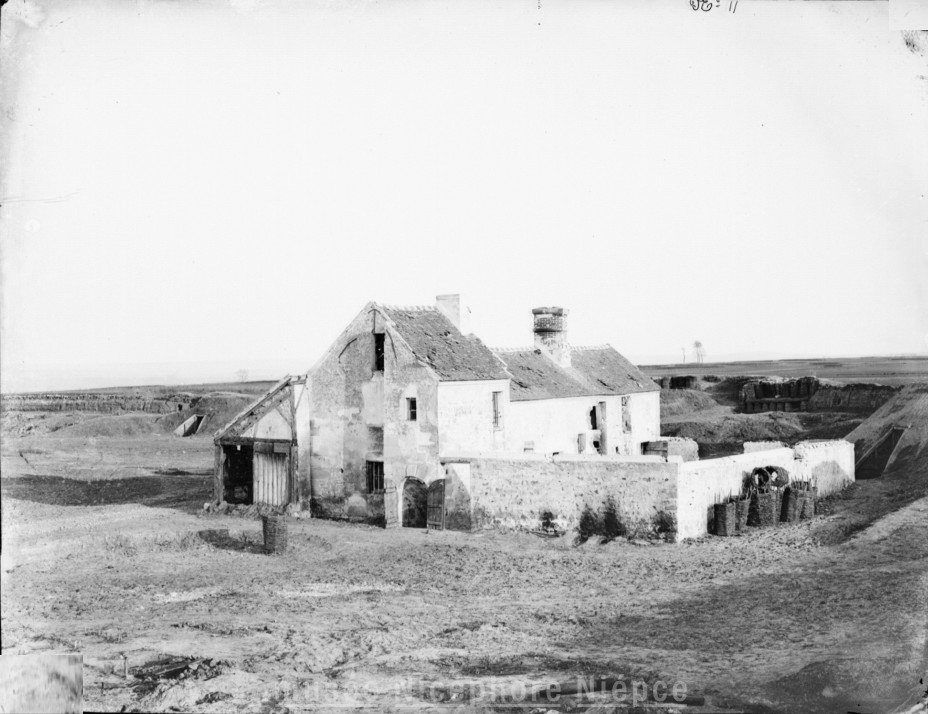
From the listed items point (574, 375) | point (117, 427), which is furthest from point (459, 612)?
point (117, 427)

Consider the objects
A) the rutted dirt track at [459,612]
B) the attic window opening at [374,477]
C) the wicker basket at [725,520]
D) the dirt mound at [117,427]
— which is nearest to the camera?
the rutted dirt track at [459,612]

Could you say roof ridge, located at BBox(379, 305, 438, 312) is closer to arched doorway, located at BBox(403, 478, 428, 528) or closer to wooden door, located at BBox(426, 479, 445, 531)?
arched doorway, located at BBox(403, 478, 428, 528)

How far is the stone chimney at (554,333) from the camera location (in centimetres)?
3512

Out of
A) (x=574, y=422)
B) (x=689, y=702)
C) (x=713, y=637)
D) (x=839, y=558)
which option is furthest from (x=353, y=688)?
(x=574, y=422)

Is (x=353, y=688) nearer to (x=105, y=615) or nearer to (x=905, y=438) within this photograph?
(x=105, y=615)

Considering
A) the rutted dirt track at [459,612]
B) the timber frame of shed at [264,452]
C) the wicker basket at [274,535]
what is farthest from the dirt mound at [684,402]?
the wicker basket at [274,535]

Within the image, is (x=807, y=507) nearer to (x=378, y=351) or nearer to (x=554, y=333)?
(x=378, y=351)

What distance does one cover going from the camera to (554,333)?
35.2 meters

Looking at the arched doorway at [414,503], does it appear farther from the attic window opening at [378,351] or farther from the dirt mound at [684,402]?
the dirt mound at [684,402]

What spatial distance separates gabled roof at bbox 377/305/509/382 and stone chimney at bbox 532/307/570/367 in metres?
7.48

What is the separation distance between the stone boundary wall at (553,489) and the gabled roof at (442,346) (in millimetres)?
2727

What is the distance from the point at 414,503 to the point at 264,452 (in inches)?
202

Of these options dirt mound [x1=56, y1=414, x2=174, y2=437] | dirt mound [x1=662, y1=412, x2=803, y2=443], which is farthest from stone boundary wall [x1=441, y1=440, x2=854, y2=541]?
dirt mound [x1=56, y1=414, x2=174, y2=437]

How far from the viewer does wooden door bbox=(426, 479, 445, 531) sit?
80.5ft
